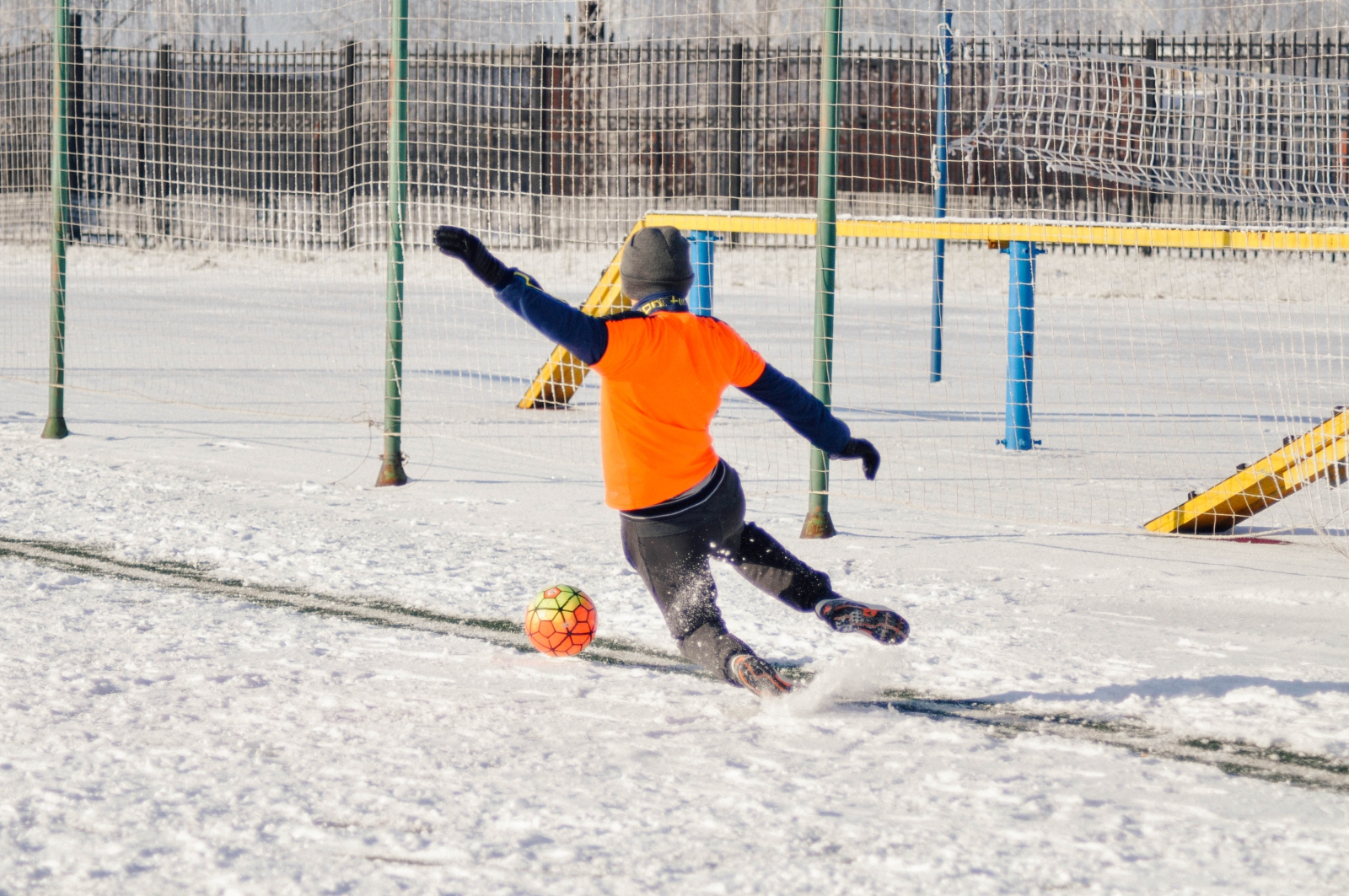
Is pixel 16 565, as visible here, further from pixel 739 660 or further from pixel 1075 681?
pixel 1075 681

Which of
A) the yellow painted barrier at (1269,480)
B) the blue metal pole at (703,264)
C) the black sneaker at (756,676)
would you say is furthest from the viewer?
the blue metal pole at (703,264)

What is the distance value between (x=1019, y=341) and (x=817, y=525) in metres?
3.24

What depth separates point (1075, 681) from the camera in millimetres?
4281

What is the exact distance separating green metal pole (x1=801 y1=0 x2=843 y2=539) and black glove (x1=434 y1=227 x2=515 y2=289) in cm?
281

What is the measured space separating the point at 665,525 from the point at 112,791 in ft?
Answer: 5.11

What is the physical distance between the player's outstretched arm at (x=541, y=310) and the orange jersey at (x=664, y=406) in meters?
0.12

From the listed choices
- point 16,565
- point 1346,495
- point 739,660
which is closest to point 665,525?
point 739,660

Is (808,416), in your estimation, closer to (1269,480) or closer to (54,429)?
(1269,480)

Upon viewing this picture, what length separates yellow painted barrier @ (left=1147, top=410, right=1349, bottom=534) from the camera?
632 cm

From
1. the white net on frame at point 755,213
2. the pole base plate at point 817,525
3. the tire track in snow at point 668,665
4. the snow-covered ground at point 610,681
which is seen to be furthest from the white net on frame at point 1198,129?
the tire track in snow at point 668,665

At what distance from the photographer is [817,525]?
643 cm

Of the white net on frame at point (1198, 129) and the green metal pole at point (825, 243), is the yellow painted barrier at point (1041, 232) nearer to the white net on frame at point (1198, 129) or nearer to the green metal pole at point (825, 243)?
the green metal pole at point (825, 243)

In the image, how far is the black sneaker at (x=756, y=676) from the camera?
12.5ft

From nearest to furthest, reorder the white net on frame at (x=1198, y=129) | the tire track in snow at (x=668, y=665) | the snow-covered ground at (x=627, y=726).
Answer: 1. the snow-covered ground at (x=627, y=726)
2. the tire track in snow at (x=668, y=665)
3. the white net on frame at (x=1198, y=129)
